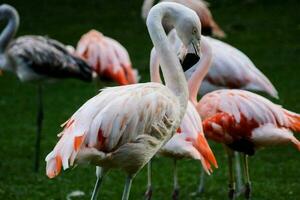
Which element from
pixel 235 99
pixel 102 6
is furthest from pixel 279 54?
pixel 235 99

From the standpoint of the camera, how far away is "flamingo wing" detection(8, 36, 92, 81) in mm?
9359

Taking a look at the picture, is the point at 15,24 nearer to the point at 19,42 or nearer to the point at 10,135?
the point at 19,42

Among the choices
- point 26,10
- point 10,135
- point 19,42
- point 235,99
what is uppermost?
point 235,99

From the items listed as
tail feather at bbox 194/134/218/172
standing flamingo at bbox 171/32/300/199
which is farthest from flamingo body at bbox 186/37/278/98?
tail feather at bbox 194/134/218/172

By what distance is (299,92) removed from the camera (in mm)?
12234

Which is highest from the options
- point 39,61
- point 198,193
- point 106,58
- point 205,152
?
point 205,152

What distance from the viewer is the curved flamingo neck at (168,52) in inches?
205

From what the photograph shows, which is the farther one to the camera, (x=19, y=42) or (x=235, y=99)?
(x=19, y=42)

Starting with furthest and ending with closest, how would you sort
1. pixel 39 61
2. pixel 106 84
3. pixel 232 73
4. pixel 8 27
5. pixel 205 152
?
pixel 106 84, pixel 8 27, pixel 39 61, pixel 232 73, pixel 205 152

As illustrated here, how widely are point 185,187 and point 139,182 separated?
0.46 metres

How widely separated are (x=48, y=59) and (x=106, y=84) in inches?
50.7

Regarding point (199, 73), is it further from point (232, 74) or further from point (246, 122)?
point (232, 74)

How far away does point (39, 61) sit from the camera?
935cm

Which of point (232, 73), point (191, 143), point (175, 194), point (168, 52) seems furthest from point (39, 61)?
point (168, 52)
